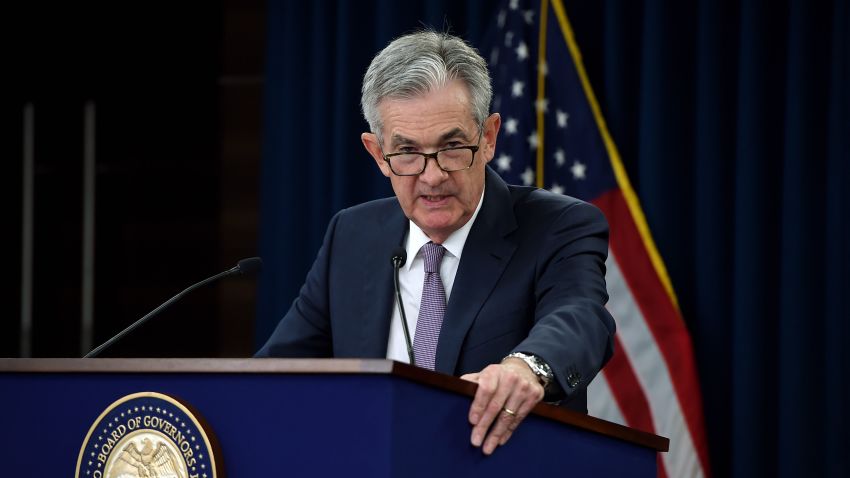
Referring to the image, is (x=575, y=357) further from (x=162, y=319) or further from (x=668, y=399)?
(x=162, y=319)

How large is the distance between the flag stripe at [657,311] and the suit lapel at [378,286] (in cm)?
164

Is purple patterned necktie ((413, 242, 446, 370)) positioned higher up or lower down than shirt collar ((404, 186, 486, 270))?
lower down

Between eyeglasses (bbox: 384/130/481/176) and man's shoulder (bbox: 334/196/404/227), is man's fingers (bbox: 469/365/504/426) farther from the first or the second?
man's shoulder (bbox: 334/196/404/227)

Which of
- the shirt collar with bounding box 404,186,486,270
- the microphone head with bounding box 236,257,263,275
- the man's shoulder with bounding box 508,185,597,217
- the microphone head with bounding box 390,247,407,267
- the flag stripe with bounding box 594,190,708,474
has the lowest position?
the flag stripe with bounding box 594,190,708,474

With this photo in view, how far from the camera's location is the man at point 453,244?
7.40 ft

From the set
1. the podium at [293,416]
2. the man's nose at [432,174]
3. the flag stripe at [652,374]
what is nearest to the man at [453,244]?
the man's nose at [432,174]

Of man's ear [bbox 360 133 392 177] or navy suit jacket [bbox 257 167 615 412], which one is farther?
→ man's ear [bbox 360 133 392 177]

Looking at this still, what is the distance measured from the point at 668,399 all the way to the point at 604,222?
1.67 meters

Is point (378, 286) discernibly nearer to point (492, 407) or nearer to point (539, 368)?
point (539, 368)

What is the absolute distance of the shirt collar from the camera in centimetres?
242

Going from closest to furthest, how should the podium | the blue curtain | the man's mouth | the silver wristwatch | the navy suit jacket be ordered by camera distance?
the podium, the silver wristwatch, the navy suit jacket, the man's mouth, the blue curtain

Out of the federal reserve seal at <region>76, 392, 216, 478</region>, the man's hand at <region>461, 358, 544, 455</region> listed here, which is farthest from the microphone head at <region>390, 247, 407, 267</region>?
the federal reserve seal at <region>76, 392, 216, 478</region>

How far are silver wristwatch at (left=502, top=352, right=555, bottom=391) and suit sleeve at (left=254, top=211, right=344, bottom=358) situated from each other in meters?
0.84

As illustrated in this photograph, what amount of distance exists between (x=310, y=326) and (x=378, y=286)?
0.26m
